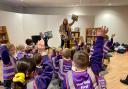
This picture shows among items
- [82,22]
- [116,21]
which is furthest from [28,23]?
[116,21]

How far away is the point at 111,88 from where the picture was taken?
176 inches

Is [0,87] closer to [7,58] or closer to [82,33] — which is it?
[7,58]

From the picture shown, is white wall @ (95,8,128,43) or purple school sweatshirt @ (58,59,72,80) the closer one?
purple school sweatshirt @ (58,59,72,80)

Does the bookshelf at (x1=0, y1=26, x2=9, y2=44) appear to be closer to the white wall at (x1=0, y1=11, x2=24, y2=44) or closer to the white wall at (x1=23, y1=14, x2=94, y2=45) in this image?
the white wall at (x1=0, y1=11, x2=24, y2=44)

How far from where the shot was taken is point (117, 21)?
1180 centimetres

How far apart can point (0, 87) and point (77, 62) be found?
3.14 m

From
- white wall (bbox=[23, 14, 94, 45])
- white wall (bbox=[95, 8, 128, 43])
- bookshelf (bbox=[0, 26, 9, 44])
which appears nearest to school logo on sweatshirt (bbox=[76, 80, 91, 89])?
bookshelf (bbox=[0, 26, 9, 44])

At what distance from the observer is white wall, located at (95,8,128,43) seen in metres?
11.7

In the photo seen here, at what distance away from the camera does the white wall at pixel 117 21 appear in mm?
11711

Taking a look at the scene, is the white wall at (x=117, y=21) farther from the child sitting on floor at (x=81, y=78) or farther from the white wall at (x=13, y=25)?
the child sitting on floor at (x=81, y=78)

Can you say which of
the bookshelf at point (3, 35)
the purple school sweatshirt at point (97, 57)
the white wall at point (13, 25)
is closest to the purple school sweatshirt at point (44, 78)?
the purple school sweatshirt at point (97, 57)

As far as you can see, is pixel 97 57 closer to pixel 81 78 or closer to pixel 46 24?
pixel 81 78

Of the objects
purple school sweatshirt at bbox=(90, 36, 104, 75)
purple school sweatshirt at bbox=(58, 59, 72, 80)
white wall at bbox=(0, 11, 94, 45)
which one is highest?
white wall at bbox=(0, 11, 94, 45)

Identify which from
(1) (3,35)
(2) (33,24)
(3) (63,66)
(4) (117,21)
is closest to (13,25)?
(1) (3,35)
